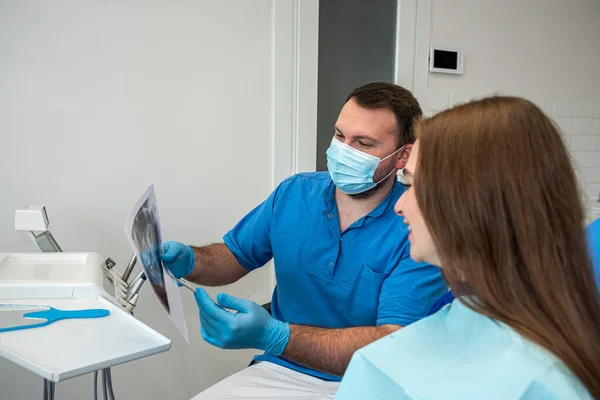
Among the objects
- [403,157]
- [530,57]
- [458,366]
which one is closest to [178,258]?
[403,157]

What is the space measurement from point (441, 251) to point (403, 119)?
0.76 meters

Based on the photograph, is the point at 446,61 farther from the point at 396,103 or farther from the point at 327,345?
the point at 327,345

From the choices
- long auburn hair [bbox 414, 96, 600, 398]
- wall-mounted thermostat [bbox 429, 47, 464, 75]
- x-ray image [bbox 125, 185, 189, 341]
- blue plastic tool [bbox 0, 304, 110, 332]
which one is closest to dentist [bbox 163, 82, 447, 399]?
x-ray image [bbox 125, 185, 189, 341]

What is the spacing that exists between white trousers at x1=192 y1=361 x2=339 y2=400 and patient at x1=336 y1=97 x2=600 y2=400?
61 cm

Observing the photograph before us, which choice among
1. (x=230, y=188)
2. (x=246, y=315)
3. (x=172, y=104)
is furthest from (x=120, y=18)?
(x=246, y=315)

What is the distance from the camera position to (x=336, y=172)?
136cm

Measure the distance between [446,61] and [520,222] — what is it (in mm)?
1832

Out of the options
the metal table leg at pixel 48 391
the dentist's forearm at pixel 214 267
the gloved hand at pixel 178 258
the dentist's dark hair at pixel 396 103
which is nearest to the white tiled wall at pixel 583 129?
the dentist's dark hair at pixel 396 103

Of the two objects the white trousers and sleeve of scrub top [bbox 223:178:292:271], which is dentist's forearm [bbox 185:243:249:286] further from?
the white trousers

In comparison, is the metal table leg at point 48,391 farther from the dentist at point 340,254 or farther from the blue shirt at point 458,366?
the blue shirt at point 458,366

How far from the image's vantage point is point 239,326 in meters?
1.02

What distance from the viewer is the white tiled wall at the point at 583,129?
2.61m

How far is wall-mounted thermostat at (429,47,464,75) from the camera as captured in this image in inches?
88.2

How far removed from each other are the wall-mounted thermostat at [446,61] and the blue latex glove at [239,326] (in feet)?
5.37
